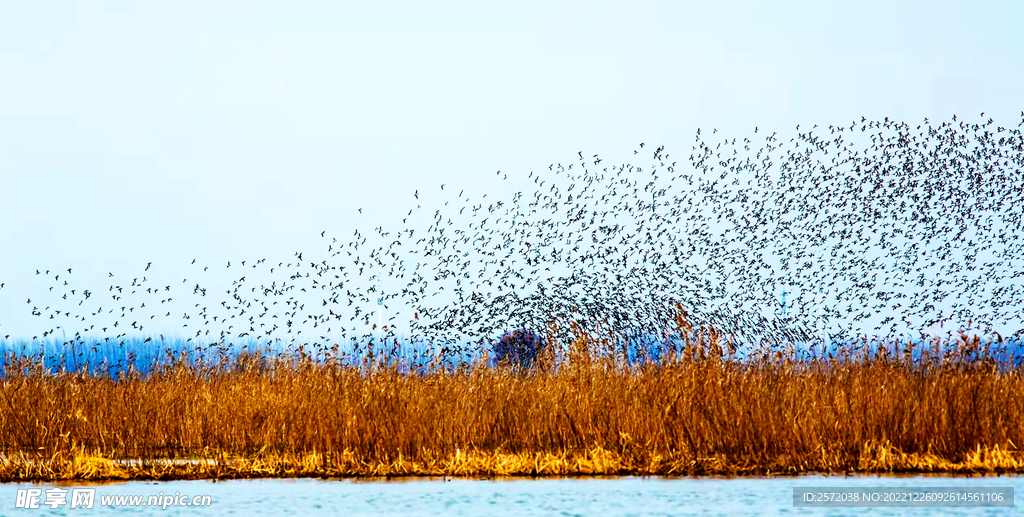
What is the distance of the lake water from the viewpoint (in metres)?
9.26

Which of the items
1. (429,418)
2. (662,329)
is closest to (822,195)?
(662,329)

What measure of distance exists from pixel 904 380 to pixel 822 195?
6.67 meters

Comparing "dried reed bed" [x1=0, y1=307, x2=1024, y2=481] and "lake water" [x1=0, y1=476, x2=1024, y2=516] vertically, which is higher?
"dried reed bed" [x1=0, y1=307, x2=1024, y2=481]

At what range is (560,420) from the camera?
12.1 meters

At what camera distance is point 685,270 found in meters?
19.0

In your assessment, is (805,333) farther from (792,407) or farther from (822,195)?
(792,407)

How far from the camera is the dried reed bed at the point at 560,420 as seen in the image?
1142 centimetres

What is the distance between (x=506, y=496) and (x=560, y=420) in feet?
7.10

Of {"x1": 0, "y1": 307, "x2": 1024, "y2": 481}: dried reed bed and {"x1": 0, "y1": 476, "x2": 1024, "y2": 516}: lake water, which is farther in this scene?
{"x1": 0, "y1": 307, "x2": 1024, "y2": 481}: dried reed bed

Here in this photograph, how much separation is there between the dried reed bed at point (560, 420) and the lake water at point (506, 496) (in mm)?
457

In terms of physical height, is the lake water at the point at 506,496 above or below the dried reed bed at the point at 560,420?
below

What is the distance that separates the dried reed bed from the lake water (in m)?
0.46

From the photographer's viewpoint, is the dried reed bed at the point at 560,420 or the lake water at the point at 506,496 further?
the dried reed bed at the point at 560,420

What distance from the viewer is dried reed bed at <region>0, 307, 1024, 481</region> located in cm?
1142
